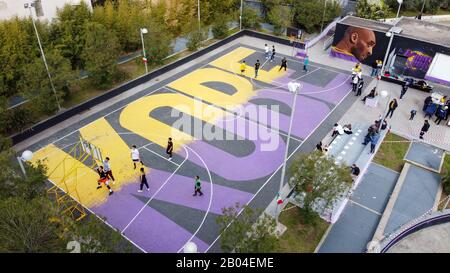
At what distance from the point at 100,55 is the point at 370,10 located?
25.9m

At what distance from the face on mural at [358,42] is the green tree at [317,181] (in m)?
18.5

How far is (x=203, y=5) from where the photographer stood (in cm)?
3644

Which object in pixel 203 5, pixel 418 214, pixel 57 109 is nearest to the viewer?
pixel 418 214

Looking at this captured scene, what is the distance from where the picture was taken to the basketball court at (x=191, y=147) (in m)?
16.4

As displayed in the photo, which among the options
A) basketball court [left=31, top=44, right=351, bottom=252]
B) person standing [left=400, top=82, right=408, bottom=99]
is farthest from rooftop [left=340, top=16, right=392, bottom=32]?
person standing [left=400, top=82, right=408, bottom=99]

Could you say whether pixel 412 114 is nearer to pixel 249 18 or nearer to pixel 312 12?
pixel 312 12

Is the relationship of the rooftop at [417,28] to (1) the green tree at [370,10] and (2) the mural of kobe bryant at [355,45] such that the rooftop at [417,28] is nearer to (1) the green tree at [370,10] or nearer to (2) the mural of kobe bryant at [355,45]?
(2) the mural of kobe bryant at [355,45]

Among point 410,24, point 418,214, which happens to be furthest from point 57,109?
point 410,24

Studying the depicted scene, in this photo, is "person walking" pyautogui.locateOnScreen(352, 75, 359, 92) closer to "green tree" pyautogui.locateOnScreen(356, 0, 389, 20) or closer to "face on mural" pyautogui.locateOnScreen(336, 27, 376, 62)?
"face on mural" pyautogui.locateOnScreen(336, 27, 376, 62)

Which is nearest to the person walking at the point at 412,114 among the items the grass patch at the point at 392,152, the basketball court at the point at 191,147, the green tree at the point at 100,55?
the grass patch at the point at 392,152

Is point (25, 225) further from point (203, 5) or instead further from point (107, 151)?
point (203, 5)

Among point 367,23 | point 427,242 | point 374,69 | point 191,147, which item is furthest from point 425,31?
point 191,147

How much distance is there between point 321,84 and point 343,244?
1542 cm

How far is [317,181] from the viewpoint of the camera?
14.8 metres
